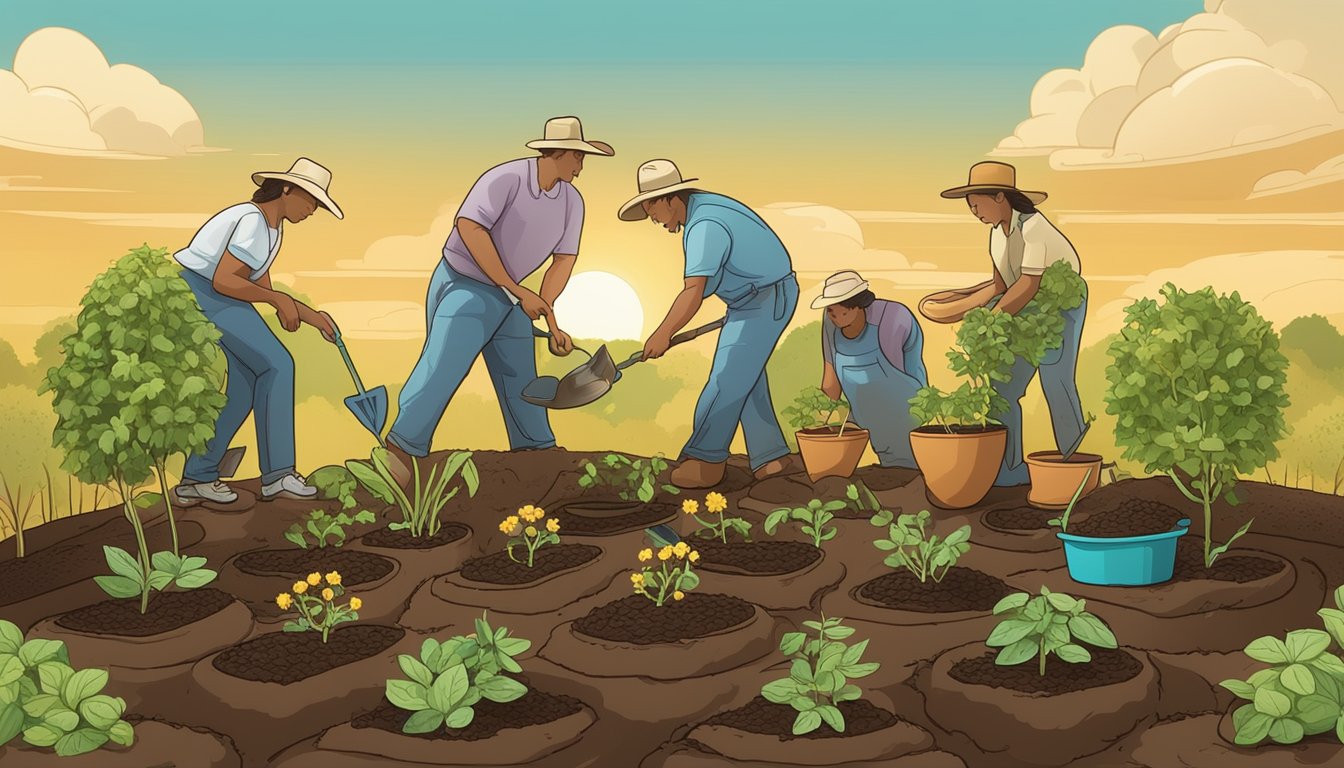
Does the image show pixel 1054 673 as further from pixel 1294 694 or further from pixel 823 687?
pixel 823 687

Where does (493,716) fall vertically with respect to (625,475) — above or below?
below

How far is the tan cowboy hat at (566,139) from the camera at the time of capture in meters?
5.67

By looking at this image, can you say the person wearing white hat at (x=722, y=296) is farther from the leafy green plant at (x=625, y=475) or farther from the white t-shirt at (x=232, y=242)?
the white t-shirt at (x=232, y=242)

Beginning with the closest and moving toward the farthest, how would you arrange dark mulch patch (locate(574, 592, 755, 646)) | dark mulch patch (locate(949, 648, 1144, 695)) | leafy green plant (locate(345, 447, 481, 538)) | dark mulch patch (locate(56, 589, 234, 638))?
dark mulch patch (locate(949, 648, 1144, 695))
dark mulch patch (locate(574, 592, 755, 646))
dark mulch patch (locate(56, 589, 234, 638))
leafy green plant (locate(345, 447, 481, 538))

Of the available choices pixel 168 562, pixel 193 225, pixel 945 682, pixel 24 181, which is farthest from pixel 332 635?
pixel 24 181

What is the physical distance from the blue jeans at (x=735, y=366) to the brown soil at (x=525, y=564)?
3.78ft

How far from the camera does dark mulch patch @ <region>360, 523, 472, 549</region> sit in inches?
197

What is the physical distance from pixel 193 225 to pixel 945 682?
4791mm

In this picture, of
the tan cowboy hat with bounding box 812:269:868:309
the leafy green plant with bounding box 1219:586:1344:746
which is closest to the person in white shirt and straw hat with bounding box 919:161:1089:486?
the tan cowboy hat with bounding box 812:269:868:309

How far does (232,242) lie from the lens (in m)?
5.47

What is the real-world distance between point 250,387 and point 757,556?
281cm

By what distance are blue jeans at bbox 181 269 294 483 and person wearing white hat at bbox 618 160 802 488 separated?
190cm

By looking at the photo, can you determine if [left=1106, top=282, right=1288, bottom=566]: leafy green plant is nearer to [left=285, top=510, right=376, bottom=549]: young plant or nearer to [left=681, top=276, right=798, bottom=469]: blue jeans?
[left=681, top=276, right=798, bottom=469]: blue jeans

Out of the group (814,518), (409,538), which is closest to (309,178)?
(409,538)
